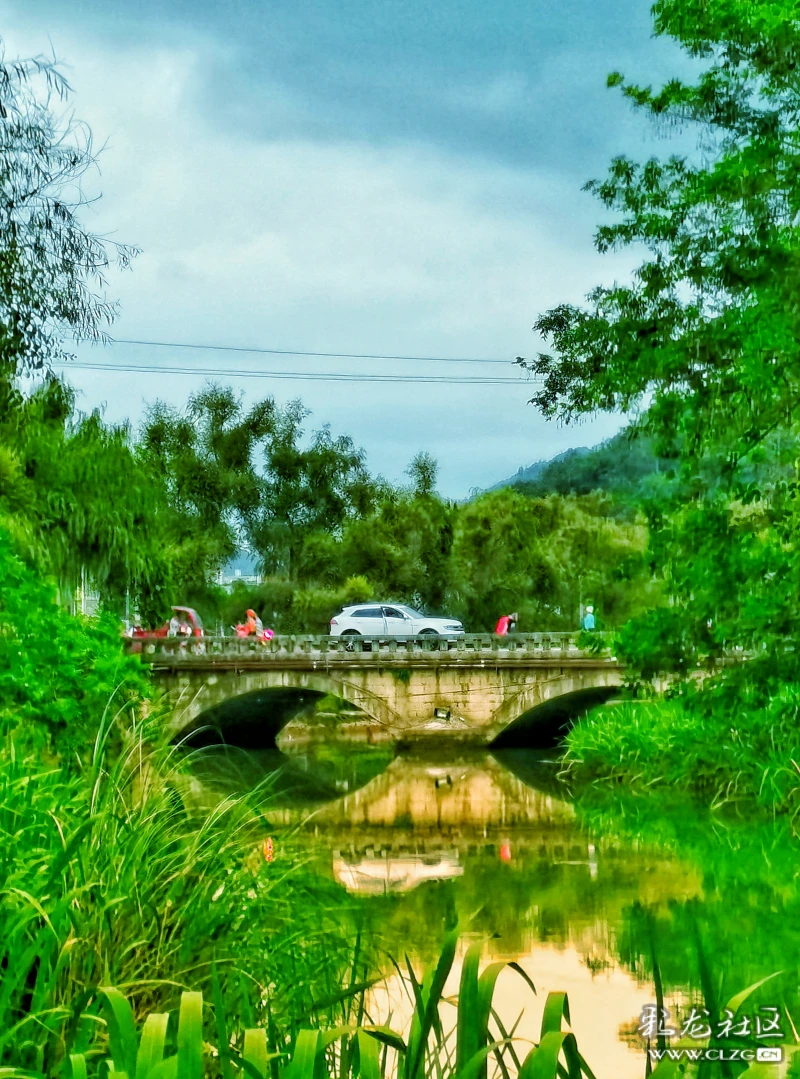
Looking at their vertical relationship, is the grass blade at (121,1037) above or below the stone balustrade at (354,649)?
below

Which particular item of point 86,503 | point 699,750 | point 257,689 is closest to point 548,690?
point 257,689

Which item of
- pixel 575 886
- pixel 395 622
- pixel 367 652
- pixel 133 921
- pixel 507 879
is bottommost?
pixel 133 921

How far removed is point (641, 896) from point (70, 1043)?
269 inches

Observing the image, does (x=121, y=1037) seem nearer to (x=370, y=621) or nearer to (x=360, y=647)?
(x=360, y=647)

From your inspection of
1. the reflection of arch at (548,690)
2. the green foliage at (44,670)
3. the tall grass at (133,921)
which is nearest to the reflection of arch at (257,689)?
the reflection of arch at (548,690)

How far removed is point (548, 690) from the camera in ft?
80.1

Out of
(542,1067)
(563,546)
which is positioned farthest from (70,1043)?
(563,546)

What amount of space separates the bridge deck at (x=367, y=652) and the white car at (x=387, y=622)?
108 inches

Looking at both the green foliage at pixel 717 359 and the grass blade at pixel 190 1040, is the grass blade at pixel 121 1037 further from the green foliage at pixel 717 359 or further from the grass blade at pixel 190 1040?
the green foliage at pixel 717 359

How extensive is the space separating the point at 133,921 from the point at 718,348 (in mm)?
5726

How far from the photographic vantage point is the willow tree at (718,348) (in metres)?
8.08

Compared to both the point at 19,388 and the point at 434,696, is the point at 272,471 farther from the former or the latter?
the point at 19,388

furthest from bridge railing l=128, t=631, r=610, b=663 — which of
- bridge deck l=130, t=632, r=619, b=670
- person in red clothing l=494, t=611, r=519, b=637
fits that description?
person in red clothing l=494, t=611, r=519, b=637

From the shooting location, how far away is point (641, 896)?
31.0 ft
